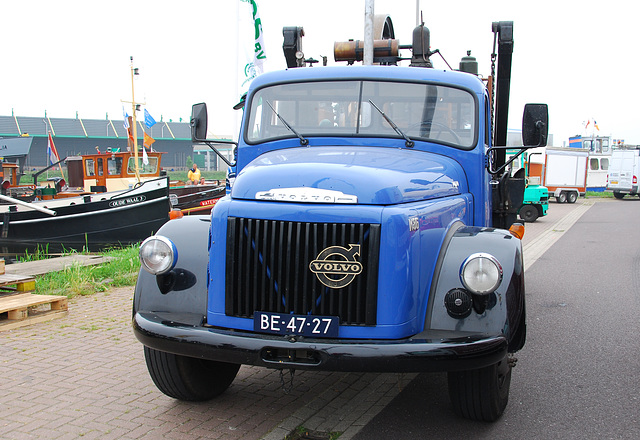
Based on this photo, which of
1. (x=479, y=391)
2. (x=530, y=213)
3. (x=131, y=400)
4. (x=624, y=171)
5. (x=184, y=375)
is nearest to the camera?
(x=479, y=391)

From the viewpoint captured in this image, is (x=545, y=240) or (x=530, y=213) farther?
(x=530, y=213)

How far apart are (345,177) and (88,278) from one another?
5952 millimetres

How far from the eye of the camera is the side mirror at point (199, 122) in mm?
5125

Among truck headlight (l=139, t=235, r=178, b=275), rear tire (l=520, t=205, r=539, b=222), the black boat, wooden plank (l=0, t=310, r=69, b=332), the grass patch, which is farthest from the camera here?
rear tire (l=520, t=205, r=539, b=222)

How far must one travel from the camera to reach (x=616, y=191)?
36750 mm

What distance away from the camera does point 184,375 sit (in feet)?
13.2

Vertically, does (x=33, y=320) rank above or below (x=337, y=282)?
below

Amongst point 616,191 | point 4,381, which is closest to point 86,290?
point 4,381

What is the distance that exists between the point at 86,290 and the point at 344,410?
4.89 metres

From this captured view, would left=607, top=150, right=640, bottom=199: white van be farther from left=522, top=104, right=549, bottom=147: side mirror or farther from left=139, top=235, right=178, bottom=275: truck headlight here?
left=139, top=235, right=178, bottom=275: truck headlight

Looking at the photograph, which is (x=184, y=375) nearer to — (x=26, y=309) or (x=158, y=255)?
(x=158, y=255)

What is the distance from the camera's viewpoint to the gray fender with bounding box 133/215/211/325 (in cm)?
370

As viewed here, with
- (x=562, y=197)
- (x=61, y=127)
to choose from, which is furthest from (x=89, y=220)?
(x=61, y=127)

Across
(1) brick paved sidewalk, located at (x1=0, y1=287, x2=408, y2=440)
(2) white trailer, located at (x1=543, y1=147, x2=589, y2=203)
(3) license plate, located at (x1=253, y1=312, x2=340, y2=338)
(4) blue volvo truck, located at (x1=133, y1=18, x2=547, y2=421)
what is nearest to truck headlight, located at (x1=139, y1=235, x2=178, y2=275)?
(4) blue volvo truck, located at (x1=133, y1=18, x2=547, y2=421)
